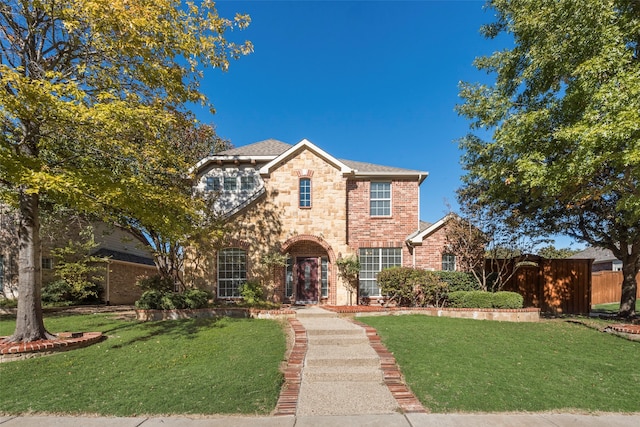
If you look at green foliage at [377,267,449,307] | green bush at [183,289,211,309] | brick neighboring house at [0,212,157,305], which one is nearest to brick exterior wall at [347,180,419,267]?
green foliage at [377,267,449,307]

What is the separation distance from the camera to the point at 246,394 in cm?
558

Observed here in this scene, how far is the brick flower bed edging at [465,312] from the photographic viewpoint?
469 inches

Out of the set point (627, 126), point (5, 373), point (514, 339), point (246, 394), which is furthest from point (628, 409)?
point (5, 373)

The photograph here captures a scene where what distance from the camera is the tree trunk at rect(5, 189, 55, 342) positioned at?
8.19m

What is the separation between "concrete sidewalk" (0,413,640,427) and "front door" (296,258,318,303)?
10682mm

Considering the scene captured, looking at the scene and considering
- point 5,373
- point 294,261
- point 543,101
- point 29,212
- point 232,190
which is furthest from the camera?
point 232,190

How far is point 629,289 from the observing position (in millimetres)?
13336

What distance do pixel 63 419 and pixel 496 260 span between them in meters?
13.9

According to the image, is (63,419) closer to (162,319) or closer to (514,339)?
(162,319)

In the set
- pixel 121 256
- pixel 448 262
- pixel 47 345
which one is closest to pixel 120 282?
pixel 121 256

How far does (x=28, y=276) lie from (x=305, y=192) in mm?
9896

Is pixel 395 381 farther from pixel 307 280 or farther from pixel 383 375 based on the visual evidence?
pixel 307 280

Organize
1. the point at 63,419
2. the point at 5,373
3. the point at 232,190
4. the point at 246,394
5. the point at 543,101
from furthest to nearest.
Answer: the point at 232,190
the point at 543,101
the point at 5,373
the point at 246,394
the point at 63,419

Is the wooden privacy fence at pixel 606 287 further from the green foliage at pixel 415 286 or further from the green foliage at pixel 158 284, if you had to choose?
the green foliage at pixel 158 284
